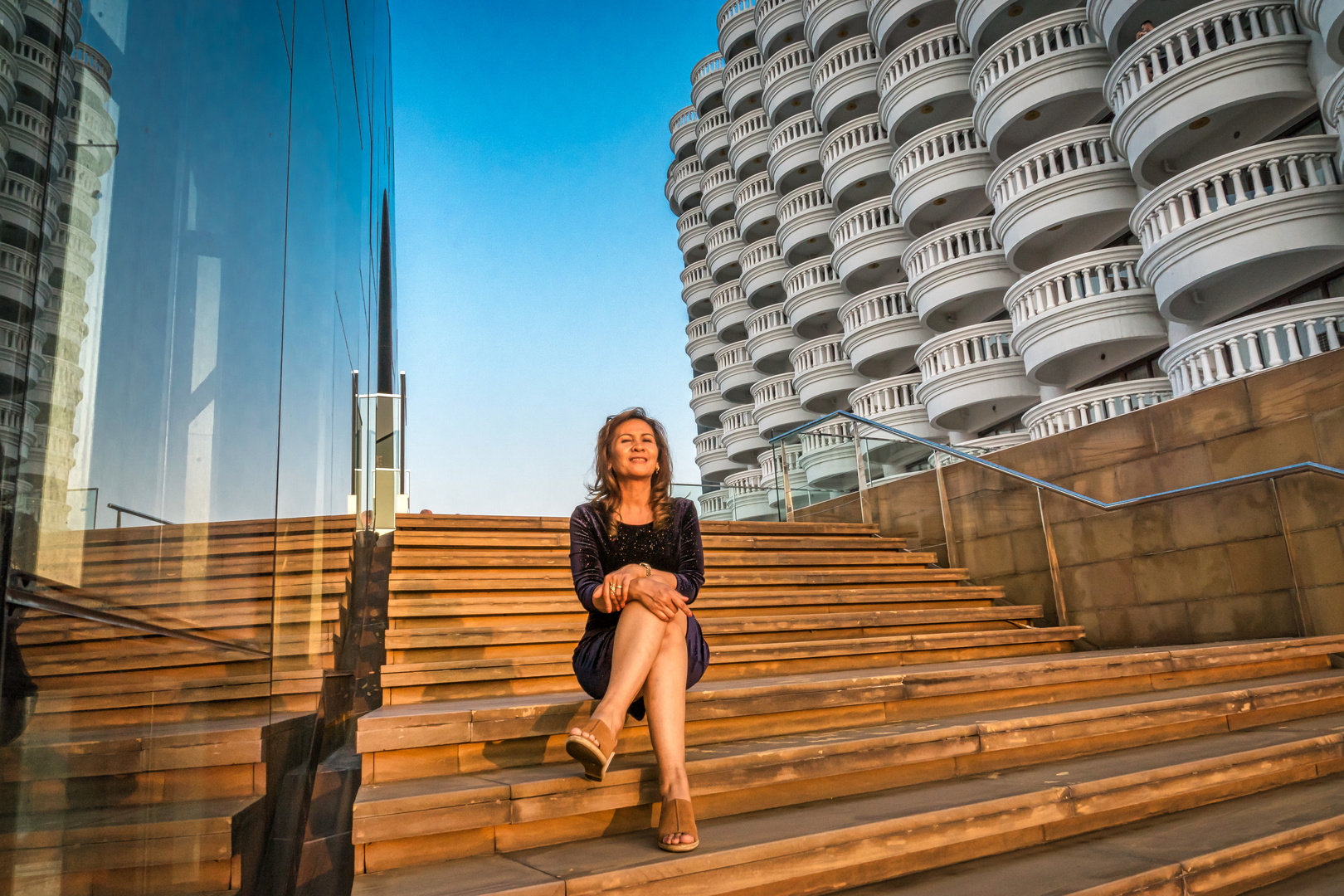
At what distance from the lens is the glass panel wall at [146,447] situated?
3.14 ft

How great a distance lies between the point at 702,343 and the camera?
37375 millimetres

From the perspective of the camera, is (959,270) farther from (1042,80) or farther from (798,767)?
(798,767)

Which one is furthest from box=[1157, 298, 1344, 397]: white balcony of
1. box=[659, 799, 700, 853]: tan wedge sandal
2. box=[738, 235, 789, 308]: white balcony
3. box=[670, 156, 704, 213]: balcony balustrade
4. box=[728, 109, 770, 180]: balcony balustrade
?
box=[670, 156, 704, 213]: balcony balustrade

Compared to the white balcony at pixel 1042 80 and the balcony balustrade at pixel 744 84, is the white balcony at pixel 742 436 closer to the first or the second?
the balcony balustrade at pixel 744 84

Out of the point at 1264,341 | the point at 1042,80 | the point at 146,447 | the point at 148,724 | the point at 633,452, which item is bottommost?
the point at 148,724

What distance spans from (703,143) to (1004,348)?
21.8 metres

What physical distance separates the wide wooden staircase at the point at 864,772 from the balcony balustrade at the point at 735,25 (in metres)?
34.1

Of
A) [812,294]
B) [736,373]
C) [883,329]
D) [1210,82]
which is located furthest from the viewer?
[736,373]

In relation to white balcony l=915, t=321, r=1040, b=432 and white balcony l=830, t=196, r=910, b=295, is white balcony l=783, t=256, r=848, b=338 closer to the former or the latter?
white balcony l=830, t=196, r=910, b=295

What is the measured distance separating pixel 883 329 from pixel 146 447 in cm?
2247

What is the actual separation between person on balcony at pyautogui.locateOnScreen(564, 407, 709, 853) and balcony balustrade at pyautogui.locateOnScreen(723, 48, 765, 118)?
32.9 metres

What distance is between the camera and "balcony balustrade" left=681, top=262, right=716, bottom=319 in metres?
37.2

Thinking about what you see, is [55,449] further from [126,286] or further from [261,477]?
[261,477]

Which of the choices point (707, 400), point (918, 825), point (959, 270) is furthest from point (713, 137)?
point (918, 825)
